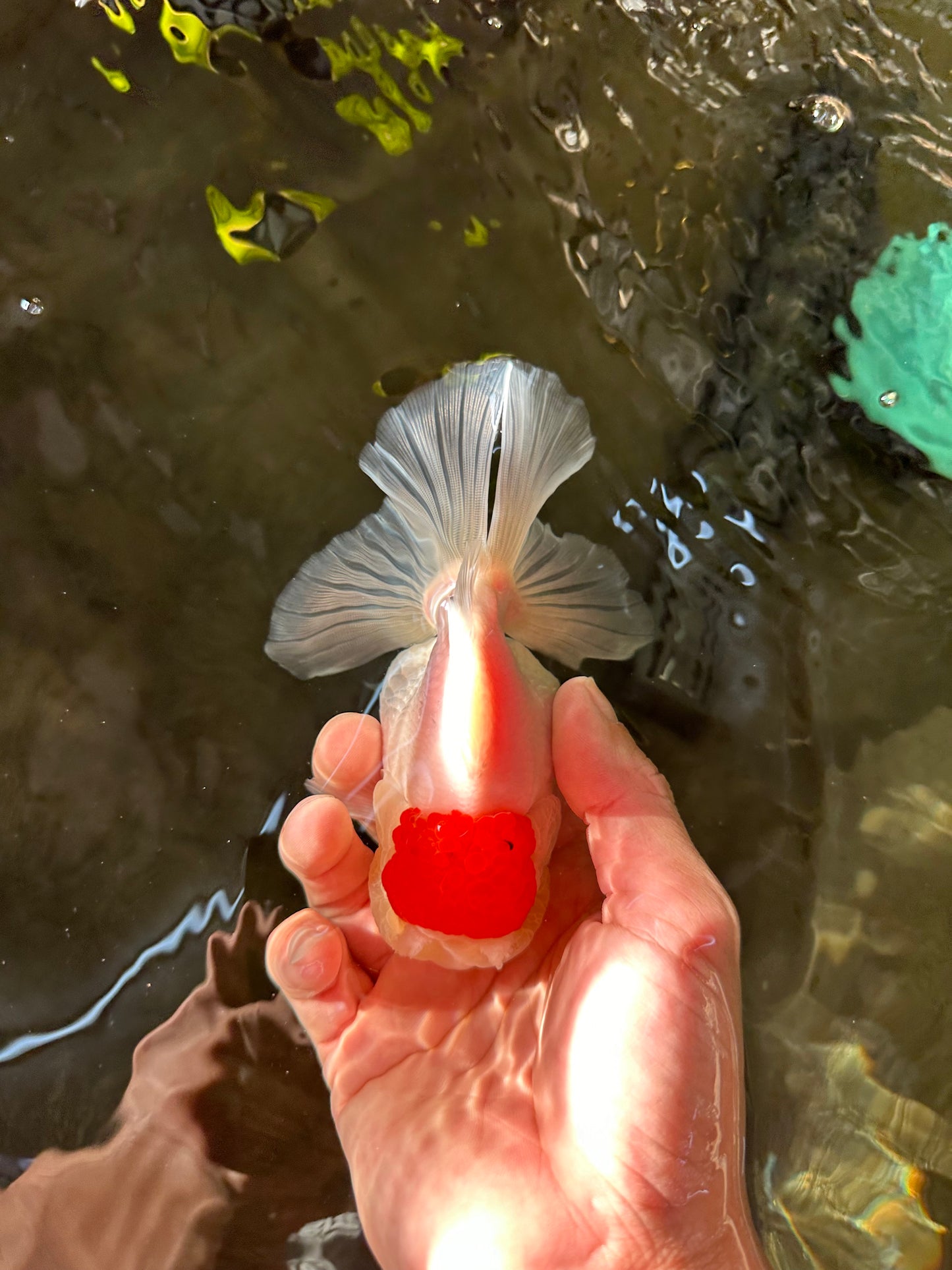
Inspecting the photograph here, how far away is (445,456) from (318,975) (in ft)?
2.52

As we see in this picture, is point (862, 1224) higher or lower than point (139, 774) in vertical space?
higher

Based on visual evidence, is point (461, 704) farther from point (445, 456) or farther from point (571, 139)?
point (571, 139)

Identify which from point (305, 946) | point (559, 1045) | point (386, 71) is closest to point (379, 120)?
point (386, 71)

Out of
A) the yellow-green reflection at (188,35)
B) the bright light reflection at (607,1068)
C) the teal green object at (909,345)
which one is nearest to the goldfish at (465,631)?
the bright light reflection at (607,1068)

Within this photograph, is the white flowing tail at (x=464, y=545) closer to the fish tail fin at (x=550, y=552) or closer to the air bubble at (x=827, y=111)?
the fish tail fin at (x=550, y=552)

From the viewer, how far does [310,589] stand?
1.35m

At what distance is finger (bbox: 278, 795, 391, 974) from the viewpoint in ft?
4.30

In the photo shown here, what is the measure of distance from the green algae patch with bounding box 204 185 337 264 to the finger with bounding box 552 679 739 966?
0.90 meters

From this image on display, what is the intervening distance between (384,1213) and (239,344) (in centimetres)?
134

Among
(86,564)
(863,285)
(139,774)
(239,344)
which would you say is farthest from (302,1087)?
(863,285)

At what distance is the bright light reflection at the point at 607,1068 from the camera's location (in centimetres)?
107

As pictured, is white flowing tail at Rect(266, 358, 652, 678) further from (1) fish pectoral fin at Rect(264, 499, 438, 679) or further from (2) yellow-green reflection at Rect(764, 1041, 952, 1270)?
(2) yellow-green reflection at Rect(764, 1041, 952, 1270)

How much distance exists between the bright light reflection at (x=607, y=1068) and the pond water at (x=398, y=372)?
0.39 m

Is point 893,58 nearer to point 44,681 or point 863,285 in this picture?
point 863,285
